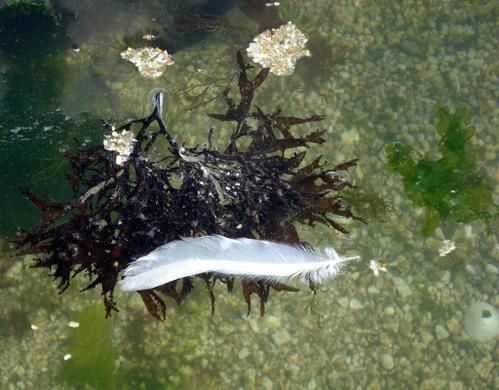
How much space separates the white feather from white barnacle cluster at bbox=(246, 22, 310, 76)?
2102 millimetres

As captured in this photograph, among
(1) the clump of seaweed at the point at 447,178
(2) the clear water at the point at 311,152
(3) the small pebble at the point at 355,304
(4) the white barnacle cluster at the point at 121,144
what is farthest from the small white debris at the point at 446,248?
(4) the white barnacle cluster at the point at 121,144

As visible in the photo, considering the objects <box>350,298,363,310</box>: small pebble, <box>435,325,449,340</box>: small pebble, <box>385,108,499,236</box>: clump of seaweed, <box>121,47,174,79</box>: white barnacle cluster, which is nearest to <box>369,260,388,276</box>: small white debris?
<box>350,298,363,310</box>: small pebble

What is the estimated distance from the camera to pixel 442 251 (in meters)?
4.80

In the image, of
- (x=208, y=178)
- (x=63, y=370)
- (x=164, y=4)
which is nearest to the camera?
(x=208, y=178)

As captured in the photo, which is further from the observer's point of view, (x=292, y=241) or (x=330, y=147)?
(x=330, y=147)

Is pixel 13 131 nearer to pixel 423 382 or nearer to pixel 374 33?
pixel 374 33

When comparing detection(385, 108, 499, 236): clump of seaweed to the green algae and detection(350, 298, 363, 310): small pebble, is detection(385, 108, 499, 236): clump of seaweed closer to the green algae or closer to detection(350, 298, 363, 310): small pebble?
detection(350, 298, 363, 310): small pebble

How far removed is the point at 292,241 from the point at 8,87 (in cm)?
297

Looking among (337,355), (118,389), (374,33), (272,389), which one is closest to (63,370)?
(118,389)

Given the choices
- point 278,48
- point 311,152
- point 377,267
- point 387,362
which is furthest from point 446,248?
point 278,48

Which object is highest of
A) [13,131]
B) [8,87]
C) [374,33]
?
[374,33]

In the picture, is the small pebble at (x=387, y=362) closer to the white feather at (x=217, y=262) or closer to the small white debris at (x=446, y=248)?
the small white debris at (x=446, y=248)

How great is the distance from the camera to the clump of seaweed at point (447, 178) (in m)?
4.40

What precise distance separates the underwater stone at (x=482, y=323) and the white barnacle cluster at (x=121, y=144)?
11.8 ft
